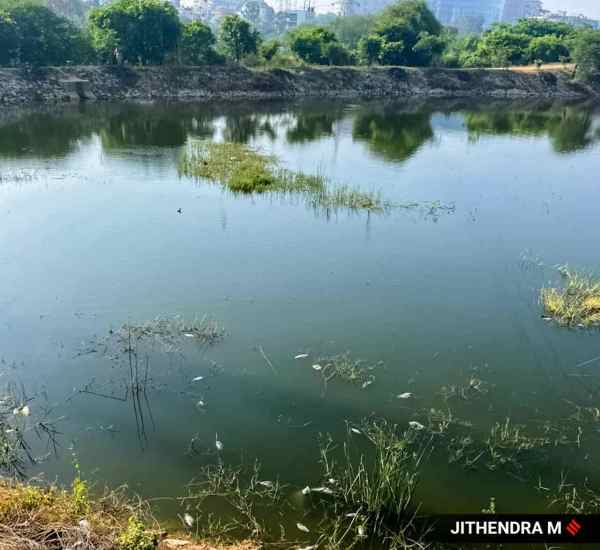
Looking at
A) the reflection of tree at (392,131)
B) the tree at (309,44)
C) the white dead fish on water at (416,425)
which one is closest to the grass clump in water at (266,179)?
the reflection of tree at (392,131)

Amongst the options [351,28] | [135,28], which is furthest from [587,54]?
[135,28]

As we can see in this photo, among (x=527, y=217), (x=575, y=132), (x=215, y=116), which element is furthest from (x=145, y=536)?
(x=575, y=132)

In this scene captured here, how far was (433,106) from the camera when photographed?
4547 cm

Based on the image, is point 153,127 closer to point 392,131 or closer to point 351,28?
point 392,131

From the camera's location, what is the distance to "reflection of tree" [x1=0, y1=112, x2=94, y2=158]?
22.7m

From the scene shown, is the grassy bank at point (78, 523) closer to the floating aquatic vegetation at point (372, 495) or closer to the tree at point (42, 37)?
the floating aquatic vegetation at point (372, 495)

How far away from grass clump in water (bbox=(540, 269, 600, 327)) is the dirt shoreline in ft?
125

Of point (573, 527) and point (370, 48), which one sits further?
point (370, 48)

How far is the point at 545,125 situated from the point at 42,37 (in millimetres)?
39724

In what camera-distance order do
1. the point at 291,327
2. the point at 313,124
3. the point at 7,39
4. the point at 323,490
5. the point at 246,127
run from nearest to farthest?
the point at 323,490 < the point at 291,327 < the point at 246,127 < the point at 313,124 < the point at 7,39

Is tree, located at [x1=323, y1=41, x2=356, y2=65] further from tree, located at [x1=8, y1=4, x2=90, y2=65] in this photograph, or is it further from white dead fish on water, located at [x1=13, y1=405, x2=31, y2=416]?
white dead fish on water, located at [x1=13, y1=405, x2=31, y2=416]

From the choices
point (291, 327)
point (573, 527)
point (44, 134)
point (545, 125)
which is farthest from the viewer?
point (545, 125)

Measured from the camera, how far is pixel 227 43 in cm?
4862

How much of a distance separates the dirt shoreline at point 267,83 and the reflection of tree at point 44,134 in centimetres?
746
